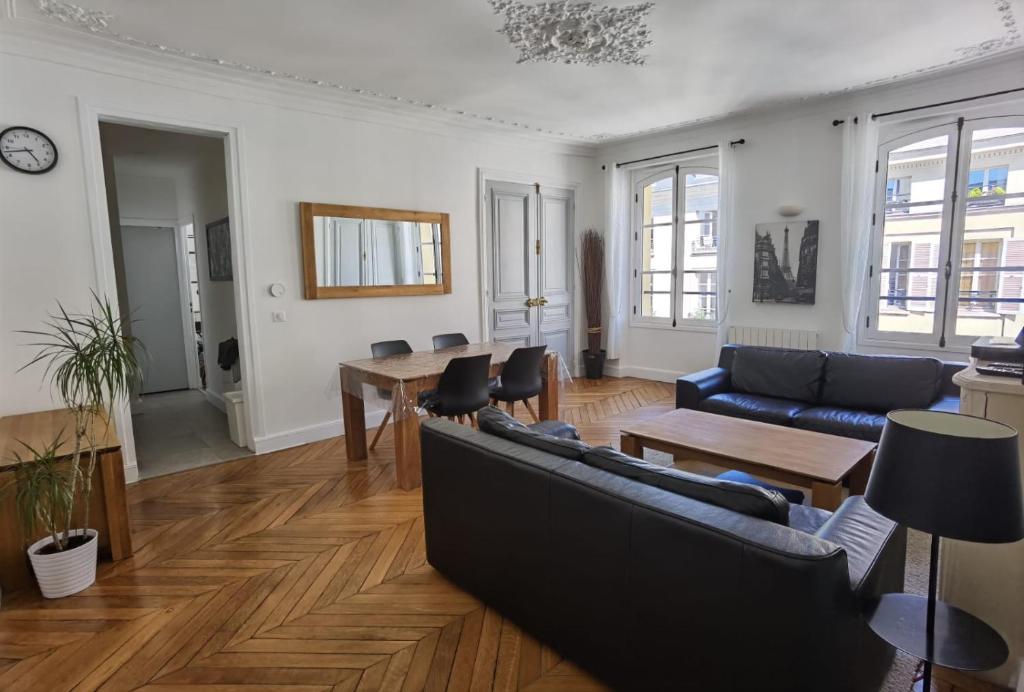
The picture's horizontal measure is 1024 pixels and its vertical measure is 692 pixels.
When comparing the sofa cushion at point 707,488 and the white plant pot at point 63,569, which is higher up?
the sofa cushion at point 707,488

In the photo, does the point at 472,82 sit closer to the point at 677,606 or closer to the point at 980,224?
the point at 677,606

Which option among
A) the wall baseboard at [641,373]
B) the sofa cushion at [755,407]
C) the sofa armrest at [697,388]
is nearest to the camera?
the sofa cushion at [755,407]

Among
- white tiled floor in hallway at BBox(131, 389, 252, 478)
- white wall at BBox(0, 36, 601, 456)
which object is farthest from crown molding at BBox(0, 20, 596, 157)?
white tiled floor in hallway at BBox(131, 389, 252, 478)

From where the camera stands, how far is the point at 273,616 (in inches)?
87.3

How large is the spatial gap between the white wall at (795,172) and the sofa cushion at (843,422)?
1.70 metres

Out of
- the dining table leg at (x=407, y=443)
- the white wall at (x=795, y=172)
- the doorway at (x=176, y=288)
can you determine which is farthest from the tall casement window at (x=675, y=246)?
the doorway at (x=176, y=288)

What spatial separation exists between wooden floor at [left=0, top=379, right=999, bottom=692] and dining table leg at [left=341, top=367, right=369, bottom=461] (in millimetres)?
689

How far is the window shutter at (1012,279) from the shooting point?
419cm

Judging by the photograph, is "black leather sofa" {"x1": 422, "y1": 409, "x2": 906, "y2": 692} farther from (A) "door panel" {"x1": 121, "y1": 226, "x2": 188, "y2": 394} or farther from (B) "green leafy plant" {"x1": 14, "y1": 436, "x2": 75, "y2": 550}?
(A) "door panel" {"x1": 121, "y1": 226, "x2": 188, "y2": 394}

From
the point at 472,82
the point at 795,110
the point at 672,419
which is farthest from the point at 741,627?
the point at 795,110

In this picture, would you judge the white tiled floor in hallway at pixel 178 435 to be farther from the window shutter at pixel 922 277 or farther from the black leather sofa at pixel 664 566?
the window shutter at pixel 922 277

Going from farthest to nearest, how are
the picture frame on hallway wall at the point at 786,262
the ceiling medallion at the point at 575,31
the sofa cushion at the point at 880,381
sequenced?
1. the picture frame on hallway wall at the point at 786,262
2. the sofa cushion at the point at 880,381
3. the ceiling medallion at the point at 575,31

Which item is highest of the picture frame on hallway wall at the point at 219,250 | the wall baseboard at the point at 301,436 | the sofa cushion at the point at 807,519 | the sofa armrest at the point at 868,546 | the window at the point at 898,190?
the window at the point at 898,190

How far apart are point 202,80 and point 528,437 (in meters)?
3.53
